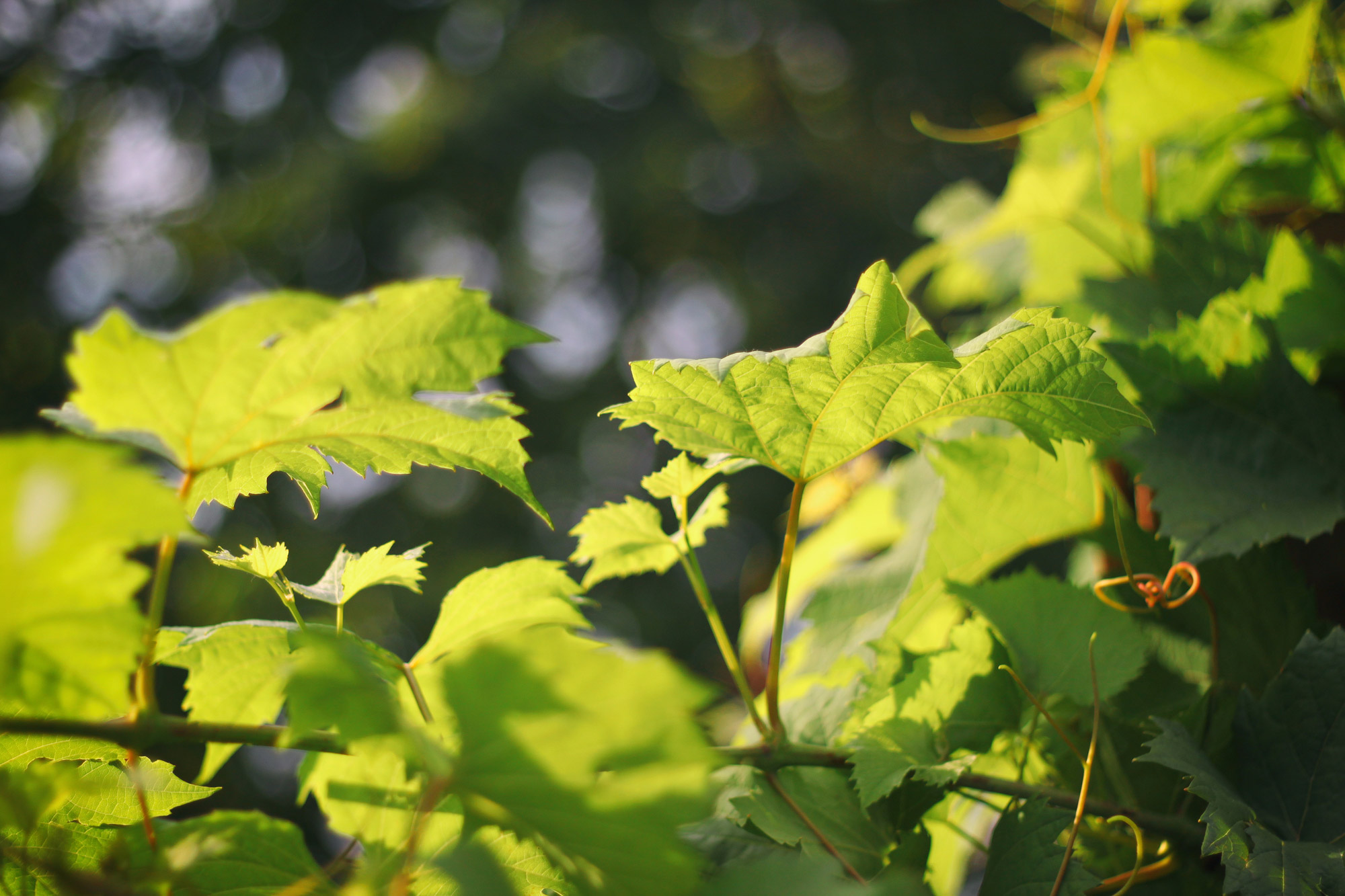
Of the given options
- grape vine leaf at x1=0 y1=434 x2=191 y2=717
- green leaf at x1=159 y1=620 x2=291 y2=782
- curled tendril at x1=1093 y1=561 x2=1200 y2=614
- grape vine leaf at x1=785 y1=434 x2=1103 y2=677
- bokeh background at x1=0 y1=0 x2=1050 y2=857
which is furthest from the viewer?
bokeh background at x1=0 y1=0 x2=1050 y2=857

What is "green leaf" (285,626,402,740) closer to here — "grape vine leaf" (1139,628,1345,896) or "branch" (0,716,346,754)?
"branch" (0,716,346,754)

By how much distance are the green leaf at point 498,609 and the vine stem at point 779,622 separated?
0.08 m

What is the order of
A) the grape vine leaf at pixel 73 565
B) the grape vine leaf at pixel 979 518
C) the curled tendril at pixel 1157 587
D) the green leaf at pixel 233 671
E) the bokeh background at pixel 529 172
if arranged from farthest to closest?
the bokeh background at pixel 529 172 → the grape vine leaf at pixel 979 518 → the curled tendril at pixel 1157 587 → the green leaf at pixel 233 671 → the grape vine leaf at pixel 73 565

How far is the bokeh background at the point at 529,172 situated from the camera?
350cm

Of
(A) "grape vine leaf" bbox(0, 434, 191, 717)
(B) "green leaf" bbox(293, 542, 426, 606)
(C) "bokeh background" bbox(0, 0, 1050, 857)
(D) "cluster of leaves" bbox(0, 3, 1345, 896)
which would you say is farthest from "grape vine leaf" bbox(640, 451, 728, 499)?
(C) "bokeh background" bbox(0, 0, 1050, 857)

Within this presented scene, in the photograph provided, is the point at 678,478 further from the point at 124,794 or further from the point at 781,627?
the point at 124,794

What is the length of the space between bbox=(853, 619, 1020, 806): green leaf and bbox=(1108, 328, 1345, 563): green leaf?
14cm

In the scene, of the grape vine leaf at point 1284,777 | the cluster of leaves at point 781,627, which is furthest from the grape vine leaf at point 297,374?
the grape vine leaf at point 1284,777

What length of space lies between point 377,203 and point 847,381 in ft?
13.0

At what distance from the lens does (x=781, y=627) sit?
1.16 feet

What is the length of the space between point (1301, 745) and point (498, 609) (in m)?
0.39

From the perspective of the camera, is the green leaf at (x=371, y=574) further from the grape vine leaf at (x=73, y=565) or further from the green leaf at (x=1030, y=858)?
the green leaf at (x=1030, y=858)

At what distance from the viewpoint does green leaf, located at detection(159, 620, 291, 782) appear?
Result: 1.03 ft

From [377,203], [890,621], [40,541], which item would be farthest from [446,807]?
[377,203]
